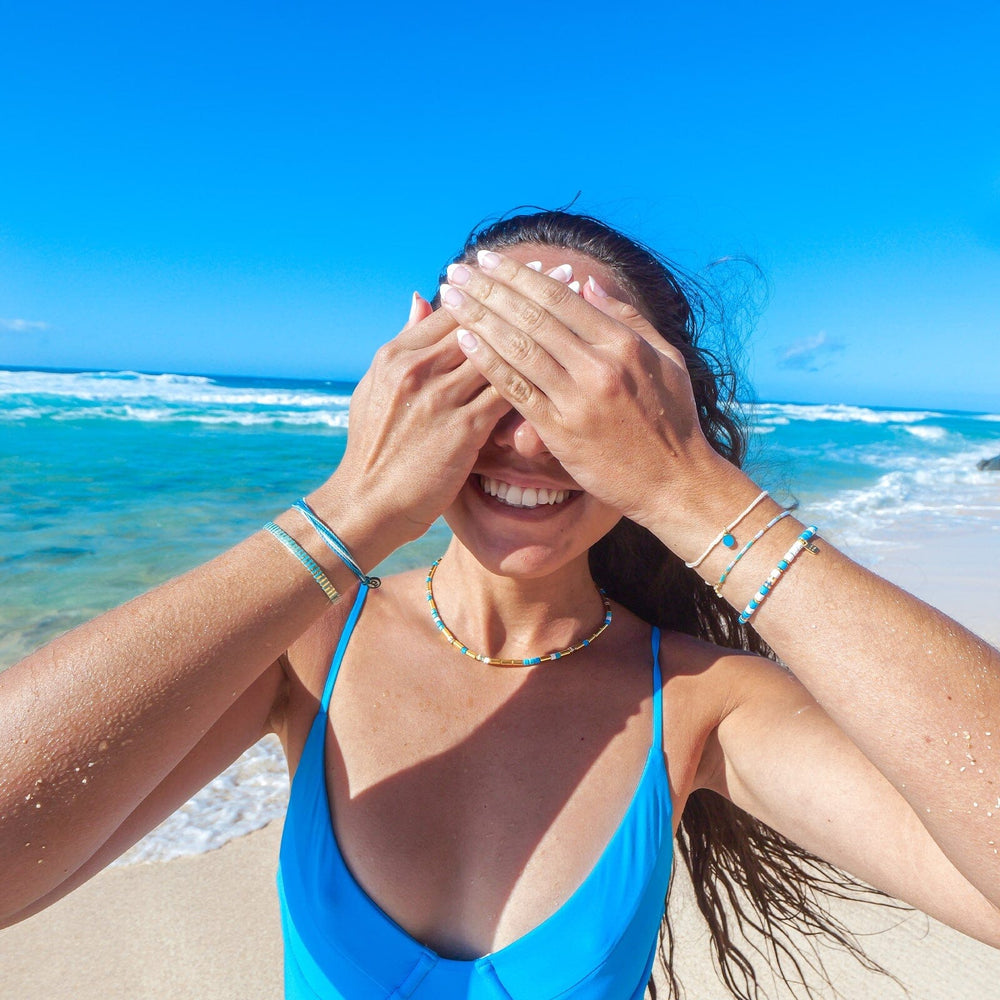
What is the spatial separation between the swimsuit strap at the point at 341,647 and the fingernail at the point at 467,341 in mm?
835

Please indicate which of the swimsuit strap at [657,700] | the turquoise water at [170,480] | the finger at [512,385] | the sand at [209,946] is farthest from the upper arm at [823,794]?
the sand at [209,946]

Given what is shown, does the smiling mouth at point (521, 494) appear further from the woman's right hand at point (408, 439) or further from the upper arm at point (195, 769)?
the upper arm at point (195, 769)

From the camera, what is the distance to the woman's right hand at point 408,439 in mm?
1358

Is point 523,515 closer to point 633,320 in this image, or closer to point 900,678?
point 633,320

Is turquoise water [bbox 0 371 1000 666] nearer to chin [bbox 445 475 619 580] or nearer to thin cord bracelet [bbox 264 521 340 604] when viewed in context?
chin [bbox 445 475 619 580]

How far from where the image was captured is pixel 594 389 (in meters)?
1.28

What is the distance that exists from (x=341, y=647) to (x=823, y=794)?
3.62ft

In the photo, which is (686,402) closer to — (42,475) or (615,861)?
(615,861)

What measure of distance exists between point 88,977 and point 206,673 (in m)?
2.35

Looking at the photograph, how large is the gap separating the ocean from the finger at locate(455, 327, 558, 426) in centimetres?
168

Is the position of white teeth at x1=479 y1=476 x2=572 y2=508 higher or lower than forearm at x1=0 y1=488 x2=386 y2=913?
higher

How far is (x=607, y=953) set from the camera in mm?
1531

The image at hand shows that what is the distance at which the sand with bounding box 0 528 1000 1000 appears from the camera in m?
2.79

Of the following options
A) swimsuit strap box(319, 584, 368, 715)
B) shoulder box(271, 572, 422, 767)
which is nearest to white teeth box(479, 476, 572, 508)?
shoulder box(271, 572, 422, 767)
